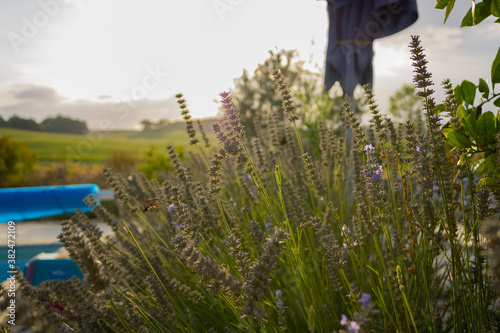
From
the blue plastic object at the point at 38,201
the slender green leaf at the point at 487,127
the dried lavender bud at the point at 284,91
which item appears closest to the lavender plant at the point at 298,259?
the dried lavender bud at the point at 284,91

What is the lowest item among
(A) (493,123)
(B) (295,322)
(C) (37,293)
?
(B) (295,322)

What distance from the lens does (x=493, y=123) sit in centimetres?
113

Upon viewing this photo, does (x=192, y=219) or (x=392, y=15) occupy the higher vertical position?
(x=392, y=15)

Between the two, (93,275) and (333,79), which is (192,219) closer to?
(93,275)

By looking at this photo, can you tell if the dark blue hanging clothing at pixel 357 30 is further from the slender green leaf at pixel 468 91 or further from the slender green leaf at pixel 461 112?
the slender green leaf at pixel 461 112

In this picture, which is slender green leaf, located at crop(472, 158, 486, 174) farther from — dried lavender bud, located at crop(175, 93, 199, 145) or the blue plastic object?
the blue plastic object

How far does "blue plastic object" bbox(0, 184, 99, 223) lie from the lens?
342 inches

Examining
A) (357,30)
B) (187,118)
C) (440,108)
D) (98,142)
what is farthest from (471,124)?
(98,142)

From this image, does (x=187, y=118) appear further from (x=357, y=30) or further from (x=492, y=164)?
(x=357, y=30)

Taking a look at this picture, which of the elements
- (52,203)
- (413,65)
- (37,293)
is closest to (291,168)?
(413,65)

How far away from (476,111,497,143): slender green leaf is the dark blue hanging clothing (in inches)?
131

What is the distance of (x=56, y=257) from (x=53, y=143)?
34.3 m

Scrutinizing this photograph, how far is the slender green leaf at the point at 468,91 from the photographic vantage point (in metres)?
1.25

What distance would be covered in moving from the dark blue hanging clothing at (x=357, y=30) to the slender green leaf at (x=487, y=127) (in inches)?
131
